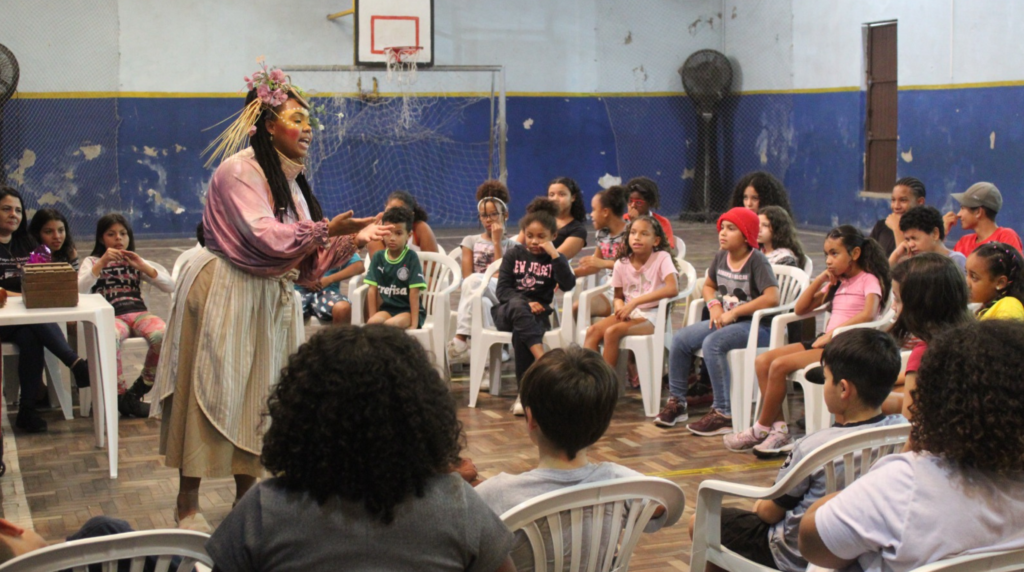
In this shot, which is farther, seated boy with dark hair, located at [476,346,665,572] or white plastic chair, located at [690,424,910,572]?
white plastic chair, located at [690,424,910,572]

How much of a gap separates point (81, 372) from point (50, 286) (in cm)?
90

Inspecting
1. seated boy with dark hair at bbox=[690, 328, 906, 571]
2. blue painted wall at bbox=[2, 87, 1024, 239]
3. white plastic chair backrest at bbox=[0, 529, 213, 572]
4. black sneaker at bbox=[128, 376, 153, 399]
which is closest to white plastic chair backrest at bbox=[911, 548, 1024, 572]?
seated boy with dark hair at bbox=[690, 328, 906, 571]

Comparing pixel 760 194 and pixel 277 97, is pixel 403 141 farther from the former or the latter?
pixel 277 97

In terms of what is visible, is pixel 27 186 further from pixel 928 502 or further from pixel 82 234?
pixel 928 502

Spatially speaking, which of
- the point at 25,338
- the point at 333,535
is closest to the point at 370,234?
the point at 333,535

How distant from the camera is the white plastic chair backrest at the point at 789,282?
15.6 ft

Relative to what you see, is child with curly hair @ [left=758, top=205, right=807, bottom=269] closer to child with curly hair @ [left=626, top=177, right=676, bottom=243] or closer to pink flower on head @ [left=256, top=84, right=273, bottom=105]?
child with curly hair @ [left=626, top=177, right=676, bottom=243]

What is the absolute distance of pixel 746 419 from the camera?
4.43 meters

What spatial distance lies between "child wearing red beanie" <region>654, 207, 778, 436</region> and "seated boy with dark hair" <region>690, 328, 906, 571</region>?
189cm

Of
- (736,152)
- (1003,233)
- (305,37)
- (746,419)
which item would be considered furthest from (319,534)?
(736,152)

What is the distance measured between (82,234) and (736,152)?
7808 mm

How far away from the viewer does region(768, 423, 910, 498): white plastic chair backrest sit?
2.30 m

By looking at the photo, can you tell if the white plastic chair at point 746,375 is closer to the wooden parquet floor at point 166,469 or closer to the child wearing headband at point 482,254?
the wooden parquet floor at point 166,469

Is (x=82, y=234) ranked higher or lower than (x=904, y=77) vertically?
lower
